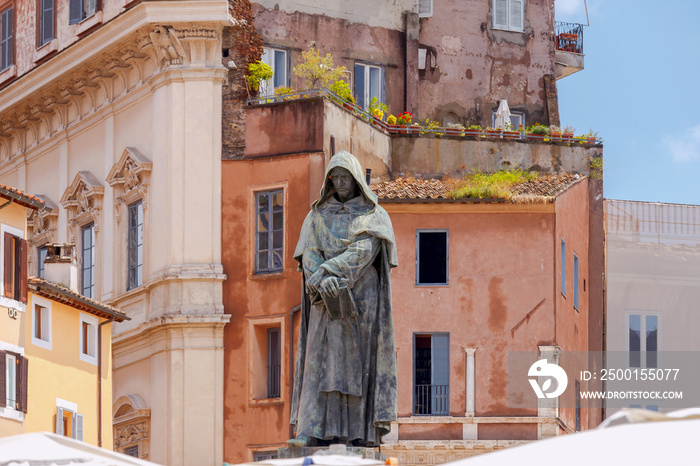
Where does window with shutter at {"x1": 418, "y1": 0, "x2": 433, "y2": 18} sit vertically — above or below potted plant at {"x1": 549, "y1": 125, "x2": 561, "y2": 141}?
above

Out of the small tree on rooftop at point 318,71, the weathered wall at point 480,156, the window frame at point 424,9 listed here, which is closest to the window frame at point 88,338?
the small tree on rooftop at point 318,71

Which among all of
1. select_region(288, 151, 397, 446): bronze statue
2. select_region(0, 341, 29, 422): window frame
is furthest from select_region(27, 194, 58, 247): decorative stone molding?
select_region(288, 151, 397, 446): bronze statue

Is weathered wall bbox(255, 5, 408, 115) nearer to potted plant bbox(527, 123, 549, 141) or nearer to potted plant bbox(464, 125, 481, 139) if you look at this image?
potted plant bbox(464, 125, 481, 139)

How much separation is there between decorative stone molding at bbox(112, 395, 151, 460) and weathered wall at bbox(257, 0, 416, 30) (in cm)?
1068

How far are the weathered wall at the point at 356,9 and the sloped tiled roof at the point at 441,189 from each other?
584 cm

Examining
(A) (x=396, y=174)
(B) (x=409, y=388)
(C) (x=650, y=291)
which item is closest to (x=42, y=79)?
(A) (x=396, y=174)

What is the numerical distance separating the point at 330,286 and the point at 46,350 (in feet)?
72.0

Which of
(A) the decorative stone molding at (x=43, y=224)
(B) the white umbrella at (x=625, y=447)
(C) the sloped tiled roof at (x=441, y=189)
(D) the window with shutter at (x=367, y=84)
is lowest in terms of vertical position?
(B) the white umbrella at (x=625, y=447)

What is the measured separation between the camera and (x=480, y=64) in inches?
2048

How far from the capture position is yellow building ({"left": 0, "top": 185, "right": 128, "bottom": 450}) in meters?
37.3

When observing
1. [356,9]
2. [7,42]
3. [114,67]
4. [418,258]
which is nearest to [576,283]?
[418,258]

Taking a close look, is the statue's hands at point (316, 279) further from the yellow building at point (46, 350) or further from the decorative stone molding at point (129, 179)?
the decorative stone molding at point (129, 179)

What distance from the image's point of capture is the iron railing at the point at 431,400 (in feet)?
139

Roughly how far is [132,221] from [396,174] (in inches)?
248
